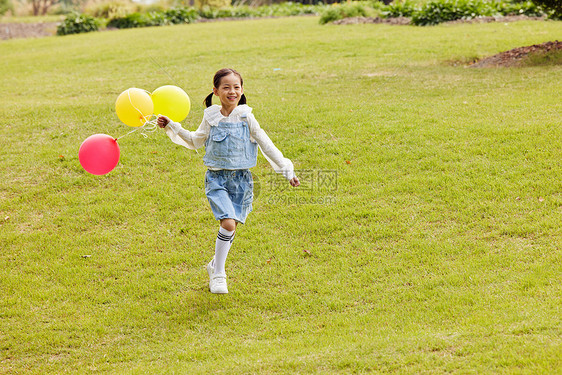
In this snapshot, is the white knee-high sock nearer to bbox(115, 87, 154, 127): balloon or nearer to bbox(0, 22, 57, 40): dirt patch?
bbox(115, 87, 154, 127): balloon

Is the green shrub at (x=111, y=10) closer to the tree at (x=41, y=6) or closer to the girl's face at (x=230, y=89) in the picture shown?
the tree at (x=41, y=6)

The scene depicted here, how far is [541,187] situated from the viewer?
19.3 feet

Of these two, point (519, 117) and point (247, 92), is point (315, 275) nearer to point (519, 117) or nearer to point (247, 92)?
point (519, 117)

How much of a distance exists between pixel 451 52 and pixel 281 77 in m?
3.63

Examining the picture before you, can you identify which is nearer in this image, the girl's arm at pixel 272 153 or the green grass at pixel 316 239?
the green grass at pixel 316 239

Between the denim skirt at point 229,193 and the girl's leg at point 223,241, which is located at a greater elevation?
the denim skirt at point 229,193

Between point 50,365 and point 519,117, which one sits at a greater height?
point 519,117

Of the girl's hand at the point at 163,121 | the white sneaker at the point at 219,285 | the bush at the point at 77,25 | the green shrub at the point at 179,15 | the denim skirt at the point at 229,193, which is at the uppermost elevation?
the green shrub at the point at 179,15

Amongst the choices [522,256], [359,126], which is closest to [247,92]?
[359,126]

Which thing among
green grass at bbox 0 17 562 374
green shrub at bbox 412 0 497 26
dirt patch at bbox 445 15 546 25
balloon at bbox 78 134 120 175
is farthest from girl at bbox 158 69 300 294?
dirt patch at bbox 445 15 546 25

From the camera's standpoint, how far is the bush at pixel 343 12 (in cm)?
1787

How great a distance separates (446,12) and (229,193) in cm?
1297

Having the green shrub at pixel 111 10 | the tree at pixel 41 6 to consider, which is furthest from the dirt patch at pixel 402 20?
the tree at pixel 41 6

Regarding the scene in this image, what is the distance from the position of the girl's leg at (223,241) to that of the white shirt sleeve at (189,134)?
2.35 ft
